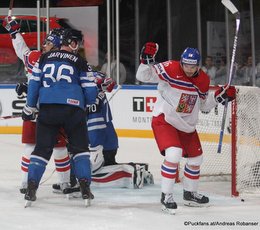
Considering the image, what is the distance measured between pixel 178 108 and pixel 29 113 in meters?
0.89

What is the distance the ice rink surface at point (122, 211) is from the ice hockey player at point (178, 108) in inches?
6.3

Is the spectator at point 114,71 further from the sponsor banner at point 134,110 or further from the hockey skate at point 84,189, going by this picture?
the hockey skate at point 84,189

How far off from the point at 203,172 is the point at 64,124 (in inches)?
63.2

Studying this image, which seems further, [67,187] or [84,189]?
[67,187]

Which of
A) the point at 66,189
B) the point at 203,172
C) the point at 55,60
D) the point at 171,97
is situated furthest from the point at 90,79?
the point at 203,172

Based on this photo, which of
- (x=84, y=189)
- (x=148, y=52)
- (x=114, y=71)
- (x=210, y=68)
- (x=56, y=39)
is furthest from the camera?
(x=210, y=68)

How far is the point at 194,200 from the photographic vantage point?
392cm

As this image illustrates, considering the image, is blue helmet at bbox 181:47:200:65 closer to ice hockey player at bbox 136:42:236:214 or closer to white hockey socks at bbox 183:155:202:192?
ice hockey player at bbox 136:42:236:214

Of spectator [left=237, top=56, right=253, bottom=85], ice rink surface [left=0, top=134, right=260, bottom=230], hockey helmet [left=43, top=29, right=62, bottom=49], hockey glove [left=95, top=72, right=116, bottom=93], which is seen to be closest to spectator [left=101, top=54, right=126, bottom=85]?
spectator [left=237, top=56, right=253, bottom=85]

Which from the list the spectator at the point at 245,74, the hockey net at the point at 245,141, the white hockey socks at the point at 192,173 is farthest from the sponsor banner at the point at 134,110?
the white hockey socks at the point at 192,173

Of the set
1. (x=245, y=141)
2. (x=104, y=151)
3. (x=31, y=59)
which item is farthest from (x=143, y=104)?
(x=31, y=59)

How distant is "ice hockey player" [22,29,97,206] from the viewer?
3.68 metres

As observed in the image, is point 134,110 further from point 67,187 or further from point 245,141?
point 67,187

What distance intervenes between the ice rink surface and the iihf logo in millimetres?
2736
